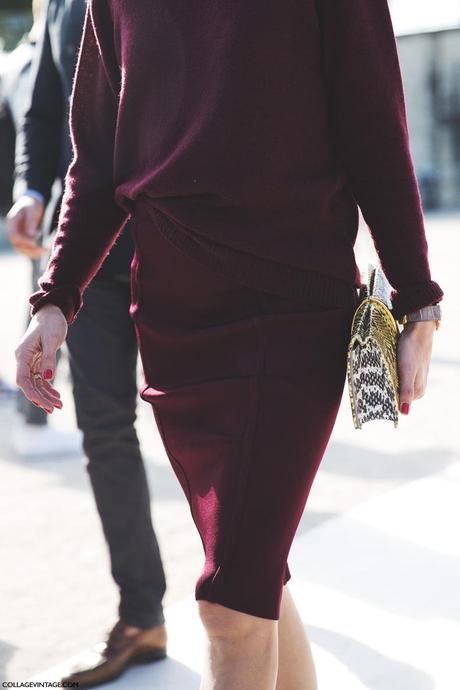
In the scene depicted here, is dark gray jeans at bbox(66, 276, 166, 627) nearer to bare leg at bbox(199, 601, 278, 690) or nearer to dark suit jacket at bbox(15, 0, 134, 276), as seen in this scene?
dark suit jacket at bbox(15, 0, 134, 276)

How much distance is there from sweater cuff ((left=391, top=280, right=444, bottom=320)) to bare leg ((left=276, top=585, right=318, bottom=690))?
58cm

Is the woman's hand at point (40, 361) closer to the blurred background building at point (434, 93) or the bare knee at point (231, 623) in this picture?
the bare knee at point (231, 623)

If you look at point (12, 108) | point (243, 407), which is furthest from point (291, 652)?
point (12, 108)

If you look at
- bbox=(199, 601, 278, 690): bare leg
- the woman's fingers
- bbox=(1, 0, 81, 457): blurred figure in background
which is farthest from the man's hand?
bbox=(199, 601, 278, 690): bare leg

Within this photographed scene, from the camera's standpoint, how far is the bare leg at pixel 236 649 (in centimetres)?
167

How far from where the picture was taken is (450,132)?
37.5 m

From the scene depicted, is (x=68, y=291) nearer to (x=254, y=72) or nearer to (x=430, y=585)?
(x=254, y=72)

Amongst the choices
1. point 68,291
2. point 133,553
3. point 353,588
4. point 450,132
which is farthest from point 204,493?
point 450,132

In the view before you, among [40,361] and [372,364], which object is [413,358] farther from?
[40,361]

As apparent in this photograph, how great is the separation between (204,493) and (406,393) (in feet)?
1.23

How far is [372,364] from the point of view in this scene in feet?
5.66

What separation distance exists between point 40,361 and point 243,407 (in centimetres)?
46

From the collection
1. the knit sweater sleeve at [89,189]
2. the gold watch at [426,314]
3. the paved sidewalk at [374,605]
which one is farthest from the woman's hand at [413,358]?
the paved sidewalk at [374,605]

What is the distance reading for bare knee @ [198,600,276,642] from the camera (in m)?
1.67
